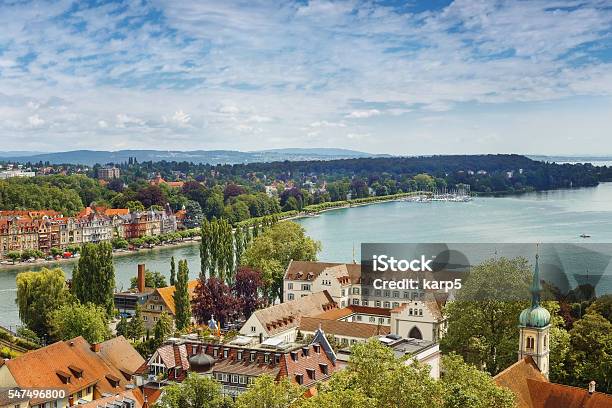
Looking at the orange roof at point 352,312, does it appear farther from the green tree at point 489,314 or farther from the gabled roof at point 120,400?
the gabled roof at point 120,400

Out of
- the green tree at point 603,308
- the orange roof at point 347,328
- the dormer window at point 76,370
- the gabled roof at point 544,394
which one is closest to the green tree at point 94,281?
the orange roof at point 347,328

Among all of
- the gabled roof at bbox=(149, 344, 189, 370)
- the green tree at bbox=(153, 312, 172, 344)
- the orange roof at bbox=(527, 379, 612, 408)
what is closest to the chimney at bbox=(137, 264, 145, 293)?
the green tree at bbox=(153, 312, 172, 344)

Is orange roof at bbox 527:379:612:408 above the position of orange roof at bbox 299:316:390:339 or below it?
above

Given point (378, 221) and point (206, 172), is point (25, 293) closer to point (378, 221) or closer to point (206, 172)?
point (378, 221)

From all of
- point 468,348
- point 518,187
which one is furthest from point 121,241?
point 518,187

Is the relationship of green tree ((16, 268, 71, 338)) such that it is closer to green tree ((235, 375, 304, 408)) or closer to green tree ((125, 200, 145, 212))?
green tree ((235, 375, 304, 408))

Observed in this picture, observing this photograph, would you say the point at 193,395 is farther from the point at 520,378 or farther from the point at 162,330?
the point at 162,330
